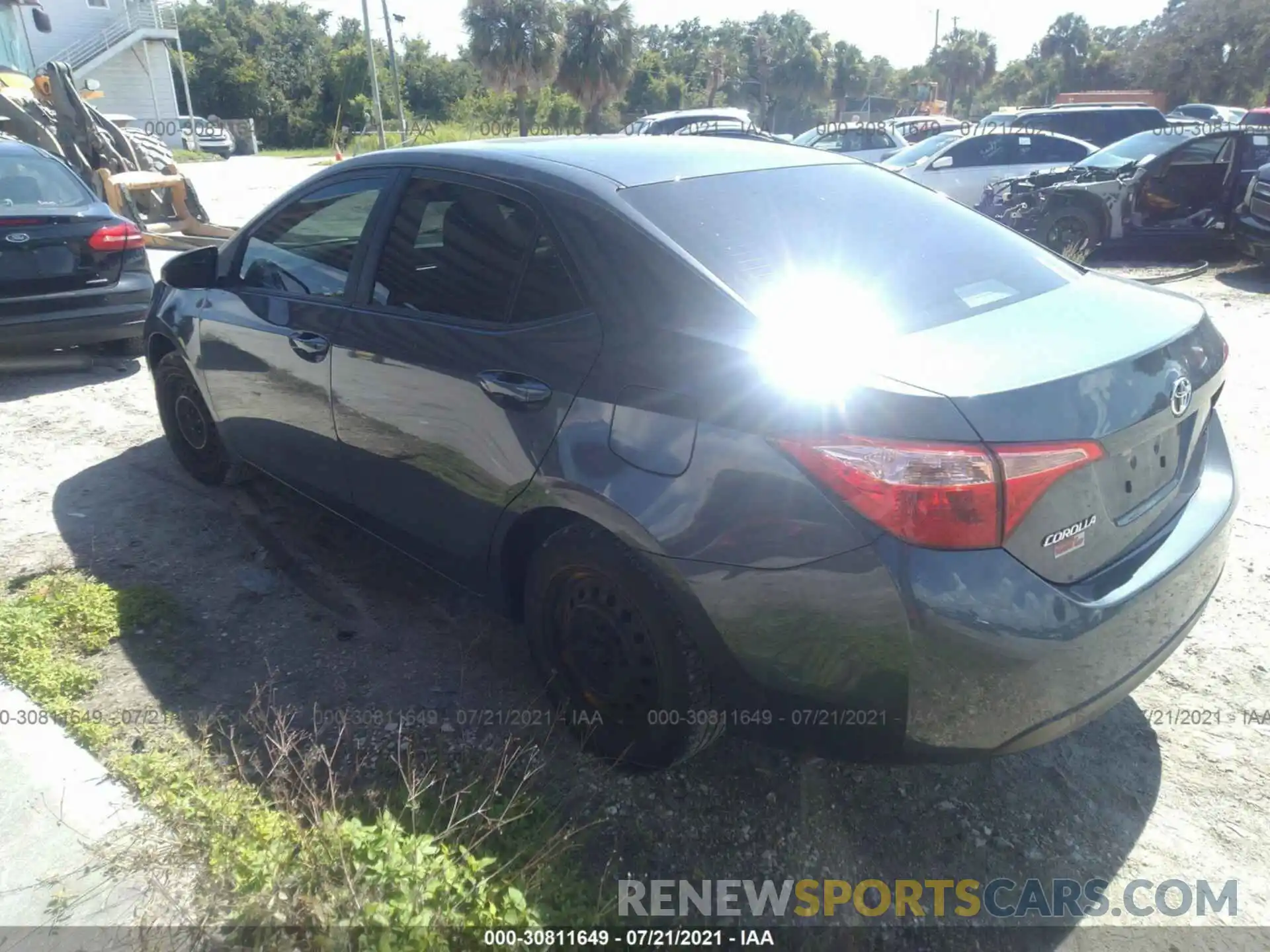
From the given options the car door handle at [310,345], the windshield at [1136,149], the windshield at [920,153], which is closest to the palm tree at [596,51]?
the windshield at [920,153]

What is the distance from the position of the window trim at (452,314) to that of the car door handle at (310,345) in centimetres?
20

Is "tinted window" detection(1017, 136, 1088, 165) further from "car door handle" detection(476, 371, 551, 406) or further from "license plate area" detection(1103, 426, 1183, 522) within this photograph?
"car door handle" detection(476, 371, 551, 406)

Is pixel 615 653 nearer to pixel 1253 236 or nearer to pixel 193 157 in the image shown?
pixel 1253 236

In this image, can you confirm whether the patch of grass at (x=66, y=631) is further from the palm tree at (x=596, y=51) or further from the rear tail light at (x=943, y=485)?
the palm tree at (x=596, y=51)

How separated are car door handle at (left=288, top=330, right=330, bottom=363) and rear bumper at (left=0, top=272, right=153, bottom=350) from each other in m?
3.82

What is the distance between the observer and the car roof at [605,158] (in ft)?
9.62

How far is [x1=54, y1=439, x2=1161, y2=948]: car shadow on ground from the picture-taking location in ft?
8.50

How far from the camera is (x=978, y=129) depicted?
15508 millimetres

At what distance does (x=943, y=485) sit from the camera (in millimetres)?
2070

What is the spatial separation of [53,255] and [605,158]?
5128 millimetres

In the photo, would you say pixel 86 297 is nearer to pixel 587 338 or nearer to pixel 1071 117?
pixel 587 338

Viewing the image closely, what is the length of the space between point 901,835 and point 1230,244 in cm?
1177

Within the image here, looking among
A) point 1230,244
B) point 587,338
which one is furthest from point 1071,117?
point 587,338

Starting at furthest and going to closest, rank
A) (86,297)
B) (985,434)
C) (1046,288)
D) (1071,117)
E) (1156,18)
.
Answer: (1156,18)
(1071,117)
(86,297)
(1046,288)
(985,434)
